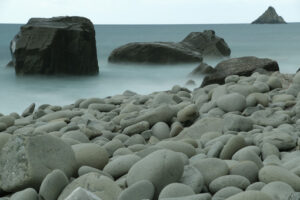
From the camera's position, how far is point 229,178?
1874mm

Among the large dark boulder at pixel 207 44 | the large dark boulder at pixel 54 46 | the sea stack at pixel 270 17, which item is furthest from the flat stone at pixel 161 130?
the sea stack at pixel 270 17

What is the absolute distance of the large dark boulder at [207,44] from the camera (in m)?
14.8

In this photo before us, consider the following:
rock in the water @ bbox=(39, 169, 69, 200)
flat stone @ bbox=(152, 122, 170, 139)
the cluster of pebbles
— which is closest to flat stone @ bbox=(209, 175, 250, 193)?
the cluster of pebbles

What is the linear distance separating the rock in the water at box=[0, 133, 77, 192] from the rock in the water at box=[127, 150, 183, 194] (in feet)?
1.21

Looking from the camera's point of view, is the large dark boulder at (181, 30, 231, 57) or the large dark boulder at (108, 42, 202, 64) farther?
the large dark boulder at (181, 30, 231, 57)

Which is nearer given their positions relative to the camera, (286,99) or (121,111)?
(286,99)

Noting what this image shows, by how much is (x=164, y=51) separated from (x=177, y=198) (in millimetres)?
11120

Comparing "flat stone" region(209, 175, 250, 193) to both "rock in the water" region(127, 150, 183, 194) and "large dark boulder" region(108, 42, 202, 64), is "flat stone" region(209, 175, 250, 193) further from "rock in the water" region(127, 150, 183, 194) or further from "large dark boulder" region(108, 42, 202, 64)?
"large dark boulder" region(108, 42, 202, 64)

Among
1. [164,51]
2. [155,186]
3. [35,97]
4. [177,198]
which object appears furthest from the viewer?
[164,51]

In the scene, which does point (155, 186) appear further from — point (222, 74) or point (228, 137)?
point (222, 74)

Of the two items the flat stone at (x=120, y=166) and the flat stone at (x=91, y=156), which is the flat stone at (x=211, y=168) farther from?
the flat stone at (x=91, y=156)

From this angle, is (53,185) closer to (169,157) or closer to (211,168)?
(169,157)

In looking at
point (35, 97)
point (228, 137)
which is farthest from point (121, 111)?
point (35, 97)

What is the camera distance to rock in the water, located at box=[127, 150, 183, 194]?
1.84m
